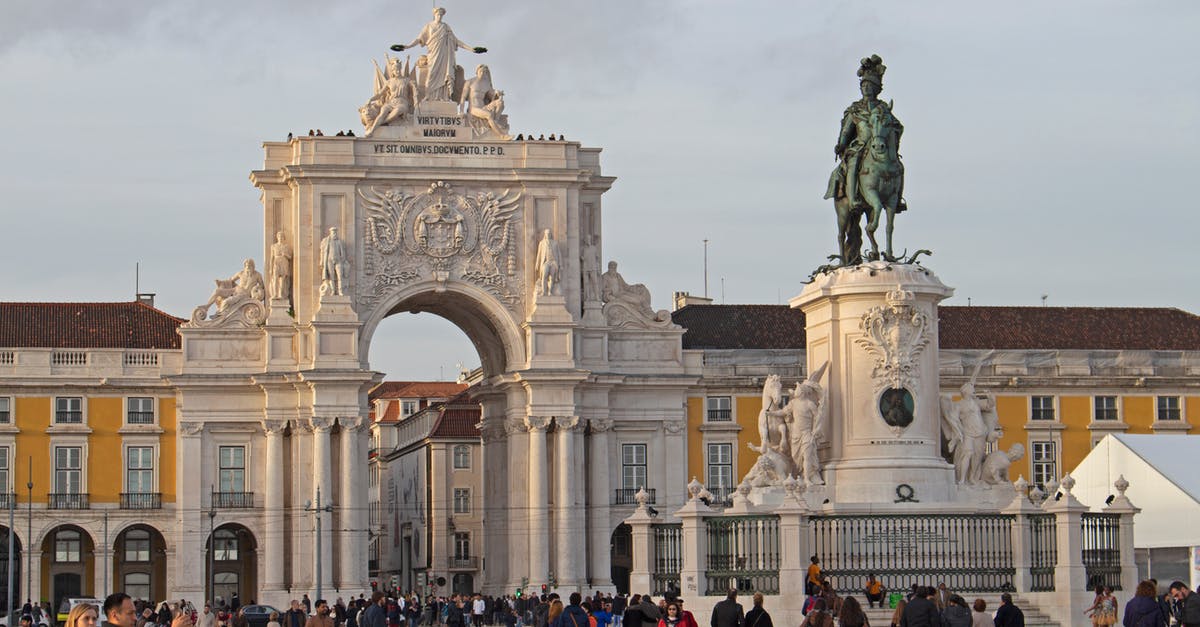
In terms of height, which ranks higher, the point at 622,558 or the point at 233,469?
the point at 233,469

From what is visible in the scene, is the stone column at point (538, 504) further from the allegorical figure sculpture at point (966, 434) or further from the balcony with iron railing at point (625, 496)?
the allegorical figure sculpture at point (966, 434)

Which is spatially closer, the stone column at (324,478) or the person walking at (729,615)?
the person walking at (729,615)

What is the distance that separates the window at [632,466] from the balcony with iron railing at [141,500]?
13.6 metres

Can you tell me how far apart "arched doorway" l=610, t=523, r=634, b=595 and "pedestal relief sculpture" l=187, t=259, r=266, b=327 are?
12810mm

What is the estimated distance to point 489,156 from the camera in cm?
6919

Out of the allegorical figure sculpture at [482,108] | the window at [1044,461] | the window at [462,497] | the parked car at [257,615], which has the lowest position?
the parked car at [257,615]

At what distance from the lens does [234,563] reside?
71125mm

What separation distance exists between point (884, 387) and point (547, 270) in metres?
37.6

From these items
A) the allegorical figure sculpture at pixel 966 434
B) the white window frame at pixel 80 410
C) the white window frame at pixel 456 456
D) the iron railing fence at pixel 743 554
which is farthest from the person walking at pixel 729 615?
the white window frame at pixel 456 456

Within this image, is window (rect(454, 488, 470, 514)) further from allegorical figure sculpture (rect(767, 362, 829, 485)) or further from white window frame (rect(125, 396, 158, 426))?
allegorical figure sculpture (rect(767, 362, 829, 485))

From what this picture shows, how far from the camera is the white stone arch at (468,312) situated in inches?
2685

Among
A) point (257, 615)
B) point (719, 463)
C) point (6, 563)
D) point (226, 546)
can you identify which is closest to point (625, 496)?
point (719, 463)

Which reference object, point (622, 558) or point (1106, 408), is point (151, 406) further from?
point (1106, 408)

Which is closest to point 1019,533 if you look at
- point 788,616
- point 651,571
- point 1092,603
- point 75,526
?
point 1092,603
